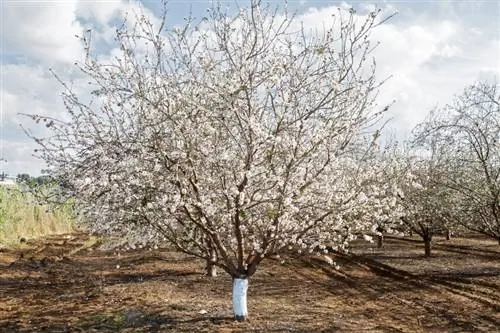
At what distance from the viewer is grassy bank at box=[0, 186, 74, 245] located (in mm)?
27672

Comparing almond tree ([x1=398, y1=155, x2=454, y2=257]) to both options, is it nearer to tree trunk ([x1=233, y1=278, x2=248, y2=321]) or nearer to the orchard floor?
the orchard floor

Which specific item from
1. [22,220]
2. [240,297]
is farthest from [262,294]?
[22,220]

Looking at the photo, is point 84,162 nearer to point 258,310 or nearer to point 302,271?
point 258,310

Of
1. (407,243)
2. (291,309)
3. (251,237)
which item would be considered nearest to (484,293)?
(291,309)

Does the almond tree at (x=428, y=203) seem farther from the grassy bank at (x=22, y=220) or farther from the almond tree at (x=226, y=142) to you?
the grassy bank at (x=22, y=220)

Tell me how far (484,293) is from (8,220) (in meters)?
23.4

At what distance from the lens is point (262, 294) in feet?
41.0

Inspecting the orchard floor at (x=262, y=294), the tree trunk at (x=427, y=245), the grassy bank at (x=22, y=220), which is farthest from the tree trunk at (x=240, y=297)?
the grassy bank at (x=22, y=220)

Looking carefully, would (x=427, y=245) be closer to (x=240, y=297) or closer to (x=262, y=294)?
(x=262, y=294)

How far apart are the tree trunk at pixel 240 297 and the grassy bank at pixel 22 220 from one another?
63.5ft

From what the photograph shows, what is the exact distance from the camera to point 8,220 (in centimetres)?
2825

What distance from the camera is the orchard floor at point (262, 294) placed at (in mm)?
9898

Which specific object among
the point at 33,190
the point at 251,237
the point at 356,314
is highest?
the point at 33,190

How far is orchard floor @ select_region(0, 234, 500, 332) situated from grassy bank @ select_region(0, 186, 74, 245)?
266 inches
